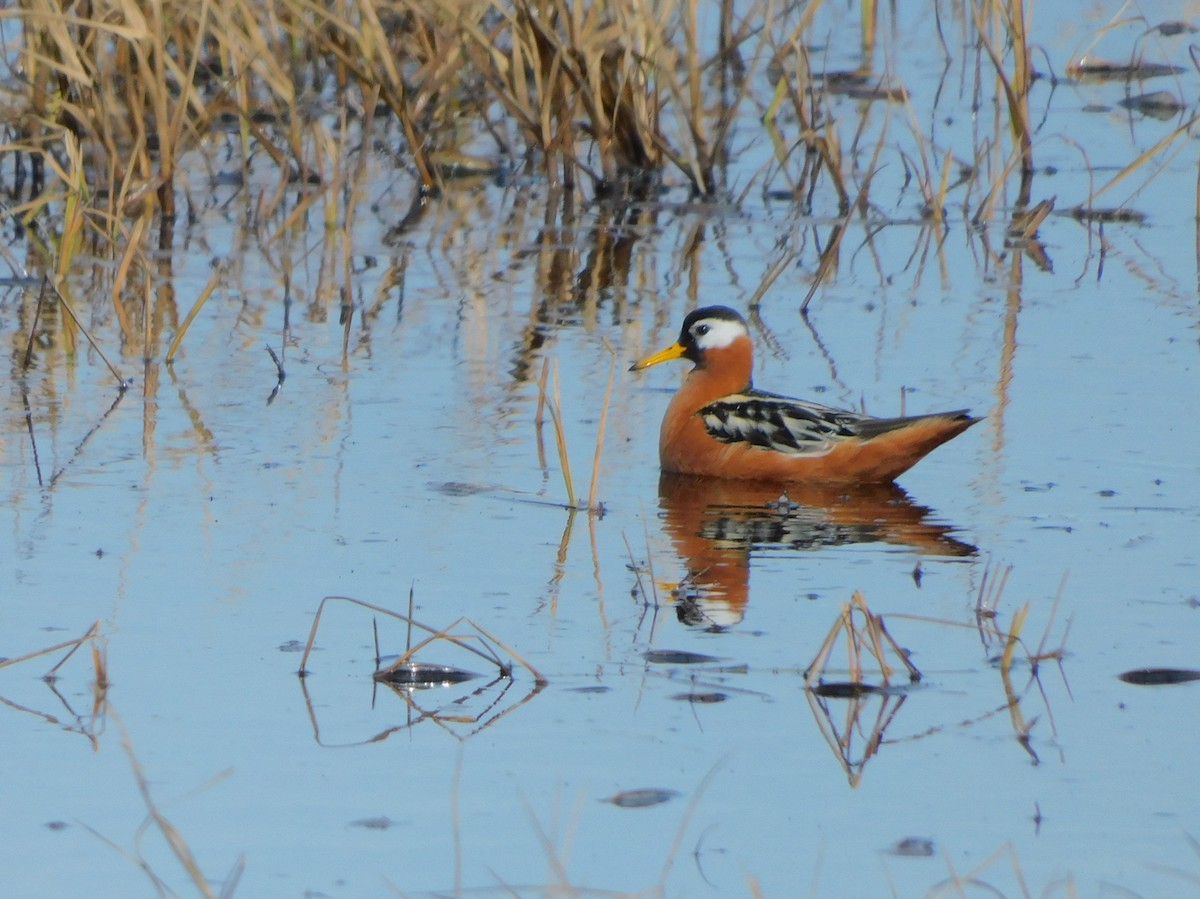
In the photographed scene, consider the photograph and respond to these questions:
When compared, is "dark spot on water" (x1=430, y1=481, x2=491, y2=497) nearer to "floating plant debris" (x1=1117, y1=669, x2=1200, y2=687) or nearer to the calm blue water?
the calm blue water

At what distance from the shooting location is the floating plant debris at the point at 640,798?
17.4ft

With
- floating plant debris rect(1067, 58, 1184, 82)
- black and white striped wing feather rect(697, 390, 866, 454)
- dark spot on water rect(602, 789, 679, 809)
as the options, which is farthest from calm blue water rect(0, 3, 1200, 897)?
floating plant debris rect(1067, 58, 1184, 82)

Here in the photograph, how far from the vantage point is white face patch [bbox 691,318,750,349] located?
9.55 meters

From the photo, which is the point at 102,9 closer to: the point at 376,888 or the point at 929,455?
the point at 929,455

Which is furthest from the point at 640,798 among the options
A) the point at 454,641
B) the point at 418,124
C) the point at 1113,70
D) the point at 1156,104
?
the point at 1113,70

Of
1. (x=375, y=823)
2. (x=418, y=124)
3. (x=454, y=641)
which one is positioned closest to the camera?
(x=375, y=823)

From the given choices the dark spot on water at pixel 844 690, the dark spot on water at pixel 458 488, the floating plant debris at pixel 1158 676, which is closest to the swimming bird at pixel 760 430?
the dark spot on water at pixel 458 488

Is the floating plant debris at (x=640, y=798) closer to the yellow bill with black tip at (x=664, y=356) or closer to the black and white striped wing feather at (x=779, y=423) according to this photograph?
the black and white striped wing feather at (x=779, y=423)

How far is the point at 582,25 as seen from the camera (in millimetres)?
12422

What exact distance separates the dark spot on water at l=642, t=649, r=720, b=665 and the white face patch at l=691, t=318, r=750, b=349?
11.1 feet

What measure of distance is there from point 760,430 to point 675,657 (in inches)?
112

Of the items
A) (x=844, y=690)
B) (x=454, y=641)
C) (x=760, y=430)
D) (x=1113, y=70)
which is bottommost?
(x=760, y=430)

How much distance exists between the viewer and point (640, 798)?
210 inches

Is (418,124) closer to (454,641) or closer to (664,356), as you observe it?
(664,356)
